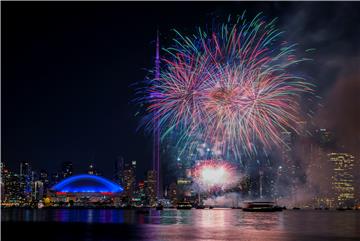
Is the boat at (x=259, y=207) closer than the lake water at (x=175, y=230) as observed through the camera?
No

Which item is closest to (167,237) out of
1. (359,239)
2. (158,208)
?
(359,239)

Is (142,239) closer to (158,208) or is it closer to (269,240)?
(269,240)

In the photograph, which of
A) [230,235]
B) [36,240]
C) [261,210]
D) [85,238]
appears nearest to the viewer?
[36,240]

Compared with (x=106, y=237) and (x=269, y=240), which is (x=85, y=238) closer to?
(x=106, y=237)

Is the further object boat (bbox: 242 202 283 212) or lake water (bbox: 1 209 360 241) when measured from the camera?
boat (bbox: 242 202 283 212)

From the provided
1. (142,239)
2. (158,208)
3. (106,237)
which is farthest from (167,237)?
Result: (158,208)

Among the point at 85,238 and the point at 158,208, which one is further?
the point at 158,208

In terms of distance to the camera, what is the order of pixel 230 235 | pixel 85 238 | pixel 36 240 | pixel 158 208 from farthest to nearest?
pixel 158 208
pixel 230 235
pixel 85 238
pixel 36 240

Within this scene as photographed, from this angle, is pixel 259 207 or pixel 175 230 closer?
pixel 175 230

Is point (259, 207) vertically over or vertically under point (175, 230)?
under
